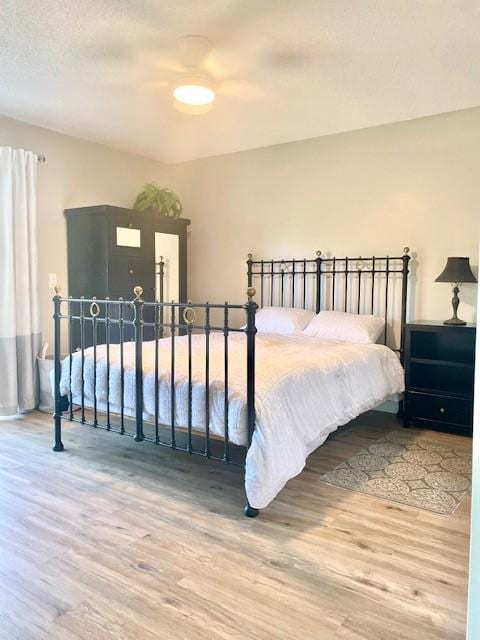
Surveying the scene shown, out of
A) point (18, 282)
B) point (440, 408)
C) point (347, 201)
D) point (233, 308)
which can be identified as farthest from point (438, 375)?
point (18, 282)

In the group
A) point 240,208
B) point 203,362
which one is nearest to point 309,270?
point 240,208

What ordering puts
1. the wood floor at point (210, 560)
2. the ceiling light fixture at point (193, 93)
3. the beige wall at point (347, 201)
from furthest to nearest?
the beige wall at point (347, 201)
the ceiling light fixture at point (193, 93)
the wood floor at point (210, 560)

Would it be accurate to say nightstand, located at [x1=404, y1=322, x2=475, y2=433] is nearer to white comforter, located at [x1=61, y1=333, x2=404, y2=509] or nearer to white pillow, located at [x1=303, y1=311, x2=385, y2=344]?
white comforter, located at [x1=61, y1=333, x2=404, y2=509]

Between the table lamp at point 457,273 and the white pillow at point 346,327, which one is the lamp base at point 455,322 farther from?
the white pillow at point 346,327

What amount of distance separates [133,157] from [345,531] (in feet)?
13.6

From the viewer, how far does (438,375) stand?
3.85m

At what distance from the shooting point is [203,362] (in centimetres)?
294

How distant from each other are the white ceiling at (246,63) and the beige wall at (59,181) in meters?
0.13

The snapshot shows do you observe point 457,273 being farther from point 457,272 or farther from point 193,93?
point 193,93

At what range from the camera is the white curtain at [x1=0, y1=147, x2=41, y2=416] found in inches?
151

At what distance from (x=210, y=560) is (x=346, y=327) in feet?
7.80

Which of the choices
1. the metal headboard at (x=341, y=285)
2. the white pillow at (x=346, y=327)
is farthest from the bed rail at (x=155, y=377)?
the metal headboard at (x=341, y=285)

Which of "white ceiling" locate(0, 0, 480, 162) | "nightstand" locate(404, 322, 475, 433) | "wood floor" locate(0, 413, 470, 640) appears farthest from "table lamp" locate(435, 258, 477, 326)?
"wood floor" locate(0, 413, 470, 640)

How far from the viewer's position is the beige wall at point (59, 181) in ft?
13.5
